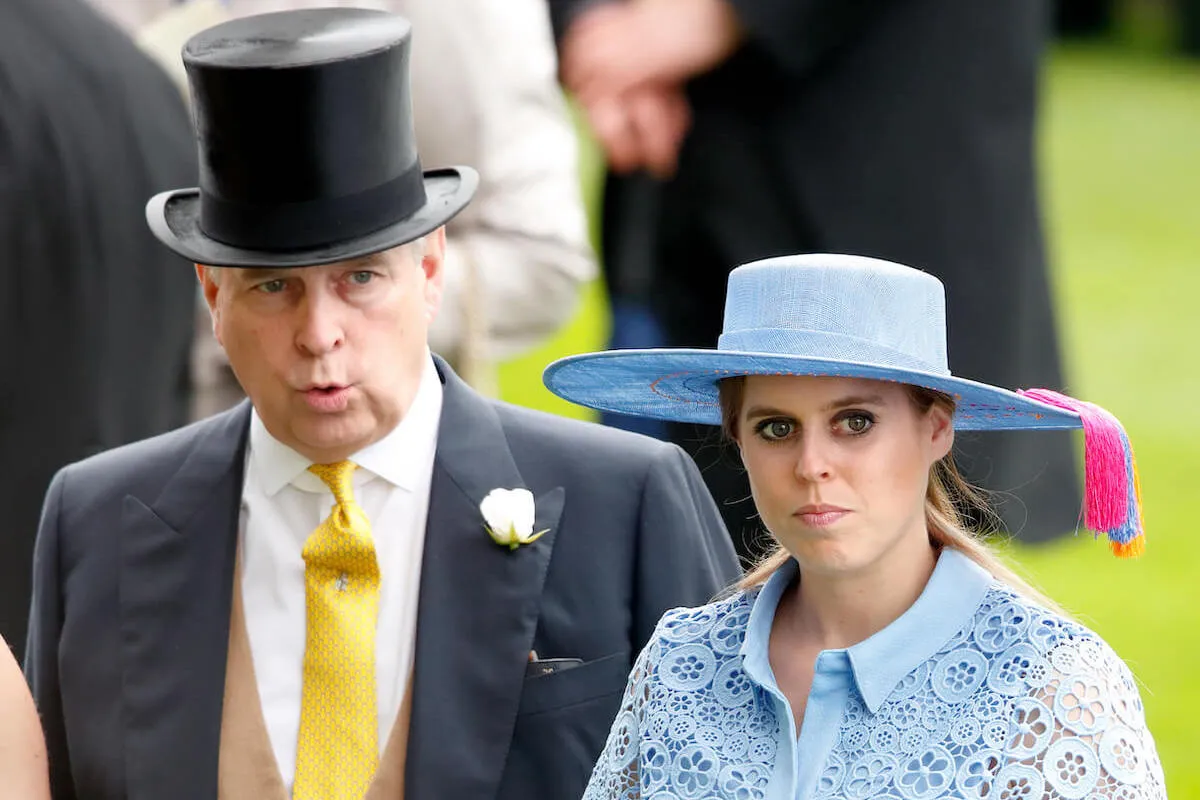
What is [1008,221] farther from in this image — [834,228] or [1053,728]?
[1053,728]

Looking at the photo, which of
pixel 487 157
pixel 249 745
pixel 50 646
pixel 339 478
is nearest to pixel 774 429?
pixel 339 478

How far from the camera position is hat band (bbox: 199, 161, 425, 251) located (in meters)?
3.61

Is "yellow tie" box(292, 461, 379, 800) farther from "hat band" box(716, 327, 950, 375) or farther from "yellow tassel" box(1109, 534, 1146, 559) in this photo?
"yellow tassel" box(1109, 534, 1146, 559)

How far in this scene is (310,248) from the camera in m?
3.59

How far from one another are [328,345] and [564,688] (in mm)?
634

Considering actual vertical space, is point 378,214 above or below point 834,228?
above

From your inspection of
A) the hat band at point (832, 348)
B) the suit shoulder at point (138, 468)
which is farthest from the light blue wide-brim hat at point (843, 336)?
the suit shoulder at point (138, 468)

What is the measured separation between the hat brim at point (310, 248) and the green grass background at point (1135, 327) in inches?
43.1

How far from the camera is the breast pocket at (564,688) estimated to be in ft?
11.8

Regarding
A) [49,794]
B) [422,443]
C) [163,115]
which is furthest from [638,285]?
[49,794]

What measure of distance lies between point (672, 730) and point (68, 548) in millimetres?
1239

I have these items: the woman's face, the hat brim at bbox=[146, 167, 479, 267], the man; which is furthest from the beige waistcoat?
the woman's face

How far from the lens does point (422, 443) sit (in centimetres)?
376

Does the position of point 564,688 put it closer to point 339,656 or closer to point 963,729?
point 339,656
